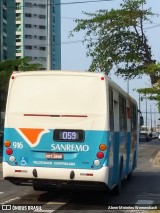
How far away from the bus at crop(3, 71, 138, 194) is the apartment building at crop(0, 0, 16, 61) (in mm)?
94556

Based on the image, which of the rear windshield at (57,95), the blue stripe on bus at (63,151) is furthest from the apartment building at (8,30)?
the blue stripe on bus at (63,151)

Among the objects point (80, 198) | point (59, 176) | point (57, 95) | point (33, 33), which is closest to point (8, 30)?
point (33, 33)

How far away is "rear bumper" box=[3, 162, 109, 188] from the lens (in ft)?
37.2

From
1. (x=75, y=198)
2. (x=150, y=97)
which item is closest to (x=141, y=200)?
(x=75, y=198)

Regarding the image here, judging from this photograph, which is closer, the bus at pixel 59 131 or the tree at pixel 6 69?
the bus at pixel 59 131

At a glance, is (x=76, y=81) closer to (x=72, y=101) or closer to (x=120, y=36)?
(x=72, y=101)

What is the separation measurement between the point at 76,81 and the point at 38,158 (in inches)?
74.6

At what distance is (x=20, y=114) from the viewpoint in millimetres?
11883

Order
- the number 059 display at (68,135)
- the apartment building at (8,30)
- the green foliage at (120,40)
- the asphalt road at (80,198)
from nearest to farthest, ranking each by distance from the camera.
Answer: the number 059 display at (68,135) → the asphalt road at (80,198) → the green foliage at (120,40) → the apartment building at (8,30)

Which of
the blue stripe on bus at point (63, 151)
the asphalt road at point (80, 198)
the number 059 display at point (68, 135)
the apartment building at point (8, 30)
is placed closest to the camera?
the blue stripe on bus at point (63, 151)

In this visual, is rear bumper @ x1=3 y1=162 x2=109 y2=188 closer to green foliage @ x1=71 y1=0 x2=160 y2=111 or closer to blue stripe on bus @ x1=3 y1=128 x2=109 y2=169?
blue stripe on bus @ x1=3 y1=128 x2=109 y2=169

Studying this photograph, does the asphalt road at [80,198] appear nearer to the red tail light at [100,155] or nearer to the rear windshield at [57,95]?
the red tail light at [100,155]

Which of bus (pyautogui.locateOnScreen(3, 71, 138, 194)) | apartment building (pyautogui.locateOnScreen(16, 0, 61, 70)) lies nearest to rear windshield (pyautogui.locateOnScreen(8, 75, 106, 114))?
bus (pyautogui.locateOnScreen(3, 71, 138, 194))

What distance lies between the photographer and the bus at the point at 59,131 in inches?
450
